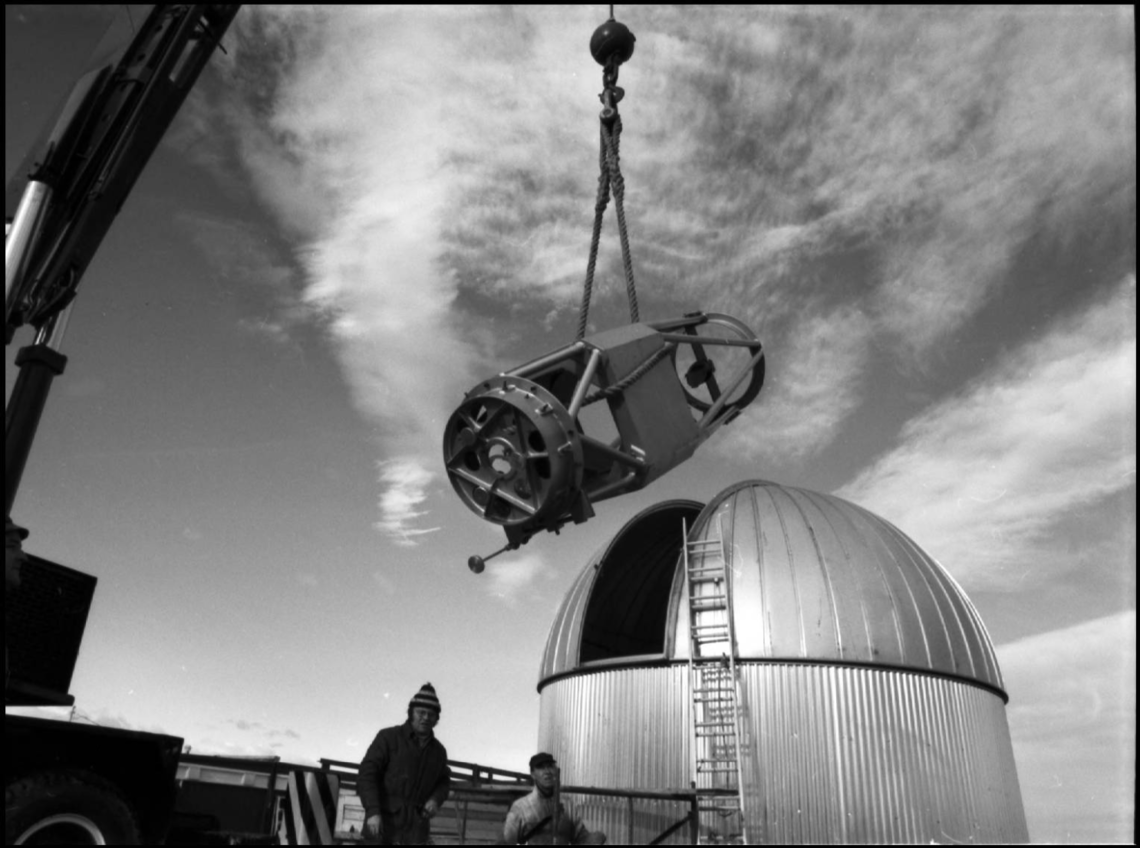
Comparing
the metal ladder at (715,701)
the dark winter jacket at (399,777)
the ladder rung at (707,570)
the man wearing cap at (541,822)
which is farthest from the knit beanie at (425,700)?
the ladder rung at (707,570)

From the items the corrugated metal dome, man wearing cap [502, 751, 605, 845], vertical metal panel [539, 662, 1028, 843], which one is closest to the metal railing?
vertical metal panel [539, 662, 1028, 843]

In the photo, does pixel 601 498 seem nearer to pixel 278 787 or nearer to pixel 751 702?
pixel 278 787

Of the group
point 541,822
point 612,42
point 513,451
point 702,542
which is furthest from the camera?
point 702,542

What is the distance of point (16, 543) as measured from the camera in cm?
473

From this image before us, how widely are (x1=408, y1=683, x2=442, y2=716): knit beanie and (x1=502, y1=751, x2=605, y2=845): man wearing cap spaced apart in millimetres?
924

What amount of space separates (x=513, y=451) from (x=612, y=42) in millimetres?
5242

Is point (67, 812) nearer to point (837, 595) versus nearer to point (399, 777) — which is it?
point (399, 777)

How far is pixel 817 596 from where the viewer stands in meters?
13.7

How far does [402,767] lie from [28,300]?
4376 mm

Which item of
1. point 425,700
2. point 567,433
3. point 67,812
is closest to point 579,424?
point 567,433

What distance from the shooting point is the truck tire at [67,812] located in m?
5.14

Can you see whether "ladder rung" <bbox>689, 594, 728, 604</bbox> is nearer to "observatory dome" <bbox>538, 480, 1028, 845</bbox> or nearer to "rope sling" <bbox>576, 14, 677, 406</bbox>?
"observatory dome" <bbox>538, 480, 1028, 845</bbox>

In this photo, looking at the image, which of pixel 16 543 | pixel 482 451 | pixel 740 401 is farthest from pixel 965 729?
pixel 16 543

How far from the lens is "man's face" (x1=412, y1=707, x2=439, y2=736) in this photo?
6.73 meters
